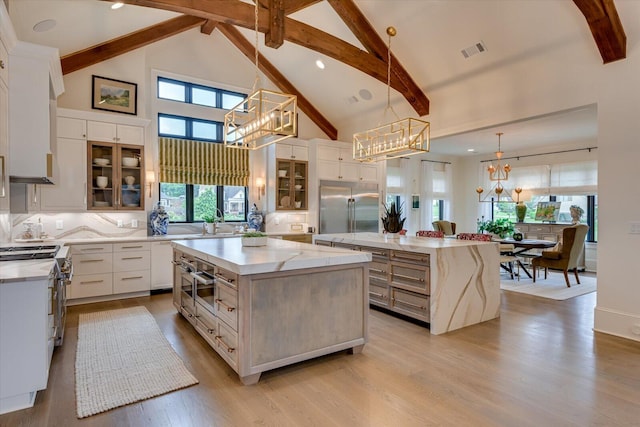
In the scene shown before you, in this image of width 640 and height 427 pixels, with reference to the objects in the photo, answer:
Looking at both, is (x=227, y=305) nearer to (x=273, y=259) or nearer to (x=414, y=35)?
(x=273, y=259)

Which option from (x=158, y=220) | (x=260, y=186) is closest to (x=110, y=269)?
(x=158, y=220)

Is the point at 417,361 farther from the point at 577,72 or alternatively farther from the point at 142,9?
the point at 142,9

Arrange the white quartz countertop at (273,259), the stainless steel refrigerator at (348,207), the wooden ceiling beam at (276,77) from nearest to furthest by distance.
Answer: the white quartz countertop at (273,259) → the wooden ceiling beam at (276,77) → the stainless steel refrigerator at (348,207)

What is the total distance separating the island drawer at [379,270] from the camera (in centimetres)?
432

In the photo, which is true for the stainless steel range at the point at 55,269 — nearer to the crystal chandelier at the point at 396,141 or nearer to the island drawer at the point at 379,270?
the island drawer at the point at 379,270

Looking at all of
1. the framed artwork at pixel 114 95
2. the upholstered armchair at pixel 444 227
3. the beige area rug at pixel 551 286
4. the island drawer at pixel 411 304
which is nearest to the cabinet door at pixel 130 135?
the framed artwork at pixel 114 95

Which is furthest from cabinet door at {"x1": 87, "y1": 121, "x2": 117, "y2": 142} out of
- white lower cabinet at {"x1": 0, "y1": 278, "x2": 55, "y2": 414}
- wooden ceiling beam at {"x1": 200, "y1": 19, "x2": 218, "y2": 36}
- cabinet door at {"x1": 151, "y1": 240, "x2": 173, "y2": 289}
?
white lower cabinet at {"x1": 0, "y1": 278, "x2": 55, "y2": 414}

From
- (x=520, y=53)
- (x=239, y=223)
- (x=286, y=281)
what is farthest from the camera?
(x=239, y=223)

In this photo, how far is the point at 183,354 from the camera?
3.17m

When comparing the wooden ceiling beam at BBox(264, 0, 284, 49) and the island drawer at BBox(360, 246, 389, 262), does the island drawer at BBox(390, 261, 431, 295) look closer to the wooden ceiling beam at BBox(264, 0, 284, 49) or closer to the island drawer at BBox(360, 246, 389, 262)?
the island drawer at BBox(360, 246, 389, 262)

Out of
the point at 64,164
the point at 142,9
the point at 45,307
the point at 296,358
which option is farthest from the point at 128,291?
the point at 142,9

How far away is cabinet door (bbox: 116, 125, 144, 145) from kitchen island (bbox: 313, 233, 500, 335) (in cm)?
375

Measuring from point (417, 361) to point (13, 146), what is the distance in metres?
4.38

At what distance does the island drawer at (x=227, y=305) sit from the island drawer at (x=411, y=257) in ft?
6.87
